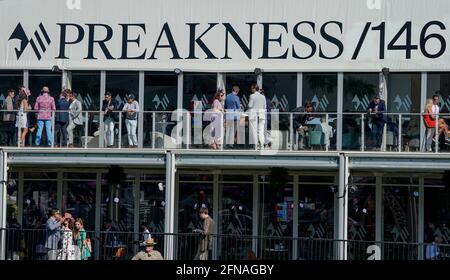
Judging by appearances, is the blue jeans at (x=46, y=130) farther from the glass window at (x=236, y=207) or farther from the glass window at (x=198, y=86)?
the glass window at (x=236, y=207)

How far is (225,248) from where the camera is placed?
29.9 meters

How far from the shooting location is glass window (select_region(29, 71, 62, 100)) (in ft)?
108

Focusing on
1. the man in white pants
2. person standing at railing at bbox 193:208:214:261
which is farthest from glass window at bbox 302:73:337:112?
person standing at railing at bbox 193:208:214:261

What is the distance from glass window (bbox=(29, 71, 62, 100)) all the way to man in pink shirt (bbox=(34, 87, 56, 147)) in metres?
2.34

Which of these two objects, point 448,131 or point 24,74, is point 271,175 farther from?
point 24,74

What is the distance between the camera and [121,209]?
32.9 meters

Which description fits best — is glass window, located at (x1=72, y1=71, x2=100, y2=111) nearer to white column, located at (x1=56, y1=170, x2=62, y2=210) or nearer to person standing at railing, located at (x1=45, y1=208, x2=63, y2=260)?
white column, located at (x1=56, y1=170, x2=62, y2=210)

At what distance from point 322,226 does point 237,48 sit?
4.89 meters

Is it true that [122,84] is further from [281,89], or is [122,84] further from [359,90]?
[359,90]

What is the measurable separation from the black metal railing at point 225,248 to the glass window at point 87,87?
3.70 meters

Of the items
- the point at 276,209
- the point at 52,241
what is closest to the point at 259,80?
the point at 276,209

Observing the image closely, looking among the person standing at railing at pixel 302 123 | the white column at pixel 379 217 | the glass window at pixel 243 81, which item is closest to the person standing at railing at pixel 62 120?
the glass window at pixel 243 81

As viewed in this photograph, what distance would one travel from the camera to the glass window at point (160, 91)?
106 ft

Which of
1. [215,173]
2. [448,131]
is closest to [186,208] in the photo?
[215,173]
